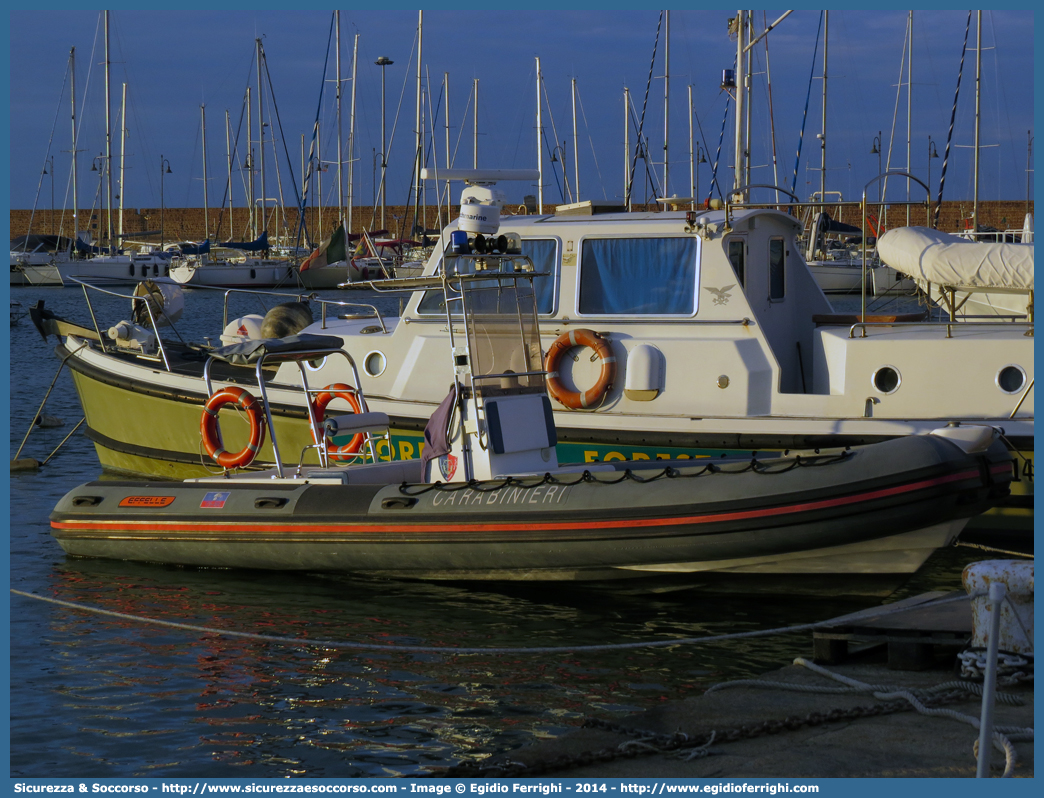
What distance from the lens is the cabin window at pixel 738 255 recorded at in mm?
8945

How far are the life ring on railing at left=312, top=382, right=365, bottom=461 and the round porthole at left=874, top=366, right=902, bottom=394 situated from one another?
377 cm

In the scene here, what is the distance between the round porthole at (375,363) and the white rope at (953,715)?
5.03 m

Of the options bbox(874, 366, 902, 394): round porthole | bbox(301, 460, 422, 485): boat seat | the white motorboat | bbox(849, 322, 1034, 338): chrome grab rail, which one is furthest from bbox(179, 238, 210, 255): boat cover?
bbox(874, 366, 902, 394): round porthole

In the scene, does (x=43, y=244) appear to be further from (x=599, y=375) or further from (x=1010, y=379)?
(x=1010, y=379)

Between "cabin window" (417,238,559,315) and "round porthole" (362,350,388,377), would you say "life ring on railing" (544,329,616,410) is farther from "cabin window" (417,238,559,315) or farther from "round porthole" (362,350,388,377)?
"round porthole" (362,350,388,377)

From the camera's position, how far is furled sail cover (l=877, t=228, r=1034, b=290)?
8586 mm

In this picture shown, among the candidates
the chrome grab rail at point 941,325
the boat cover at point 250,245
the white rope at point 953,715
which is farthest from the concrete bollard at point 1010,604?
the boat cover at point 250,245

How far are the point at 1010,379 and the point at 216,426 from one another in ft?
18.9

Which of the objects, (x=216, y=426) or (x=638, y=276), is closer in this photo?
(x=216, y=426)

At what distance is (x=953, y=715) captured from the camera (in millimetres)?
4844

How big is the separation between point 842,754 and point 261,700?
3.09 m

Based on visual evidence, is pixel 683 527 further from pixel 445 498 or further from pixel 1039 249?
pixel 1039 249

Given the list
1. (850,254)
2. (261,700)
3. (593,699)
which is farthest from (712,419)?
(850,254)

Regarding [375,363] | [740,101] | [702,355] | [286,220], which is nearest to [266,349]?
[375,363]
